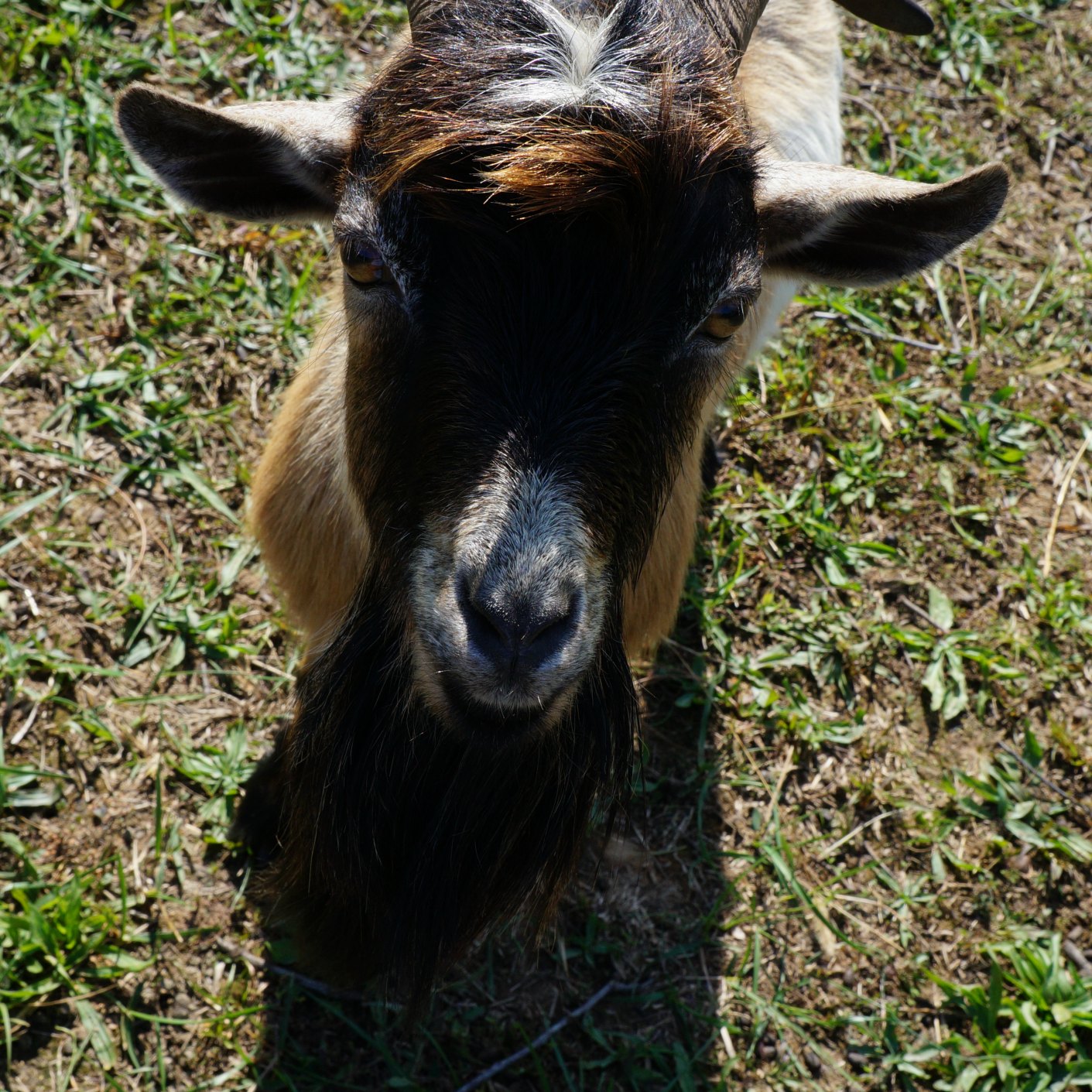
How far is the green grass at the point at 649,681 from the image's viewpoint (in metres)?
3.97

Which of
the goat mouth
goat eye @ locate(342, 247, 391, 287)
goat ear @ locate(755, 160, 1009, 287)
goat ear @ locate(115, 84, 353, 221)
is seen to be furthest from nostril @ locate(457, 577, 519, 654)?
goat ear @ locate(755, 160, 1009, 287)

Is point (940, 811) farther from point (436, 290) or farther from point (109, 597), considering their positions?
point (109, 597)

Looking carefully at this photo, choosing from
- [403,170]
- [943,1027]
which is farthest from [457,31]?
[943,1027]

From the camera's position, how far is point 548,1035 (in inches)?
157

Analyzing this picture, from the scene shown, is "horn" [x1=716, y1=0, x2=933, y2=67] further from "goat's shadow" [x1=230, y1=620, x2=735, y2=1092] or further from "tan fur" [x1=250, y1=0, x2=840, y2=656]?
"goat's shadow" [x1=230, y1=620, x2=735, y2=1092]

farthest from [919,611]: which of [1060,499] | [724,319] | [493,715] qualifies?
[493,715]

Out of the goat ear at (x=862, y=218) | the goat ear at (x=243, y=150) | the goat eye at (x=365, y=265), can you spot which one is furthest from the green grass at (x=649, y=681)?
the goat ear at (x=862, y=218)

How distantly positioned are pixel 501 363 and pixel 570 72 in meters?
0.75

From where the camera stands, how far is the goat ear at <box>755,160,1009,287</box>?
294cm

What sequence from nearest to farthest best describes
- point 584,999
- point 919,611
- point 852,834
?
point 584,999
point 852,834
point 919,611

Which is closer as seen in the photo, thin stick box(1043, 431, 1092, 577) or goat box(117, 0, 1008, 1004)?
goat box(117, 0, 1008, 1004)

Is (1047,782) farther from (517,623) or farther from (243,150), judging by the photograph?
(243,150)

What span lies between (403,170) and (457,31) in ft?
1.54

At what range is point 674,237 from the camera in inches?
101
